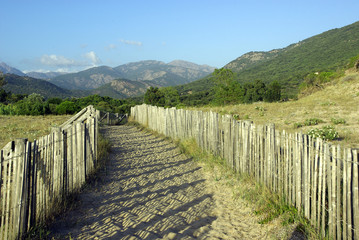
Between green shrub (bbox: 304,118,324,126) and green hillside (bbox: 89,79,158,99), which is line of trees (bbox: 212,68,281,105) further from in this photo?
green hillside (bbox: 89,79,158,99)

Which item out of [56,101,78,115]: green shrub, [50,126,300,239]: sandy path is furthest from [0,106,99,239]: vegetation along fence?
[56,101,78,115]: green shrub

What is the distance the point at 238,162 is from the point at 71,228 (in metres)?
3.94

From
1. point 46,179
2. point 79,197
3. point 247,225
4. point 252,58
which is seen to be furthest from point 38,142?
point 252,58

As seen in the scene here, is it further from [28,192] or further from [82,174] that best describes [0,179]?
[82,174]

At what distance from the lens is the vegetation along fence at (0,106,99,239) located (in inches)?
123

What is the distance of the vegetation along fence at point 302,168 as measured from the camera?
3078 mm

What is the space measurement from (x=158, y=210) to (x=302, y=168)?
2.47m

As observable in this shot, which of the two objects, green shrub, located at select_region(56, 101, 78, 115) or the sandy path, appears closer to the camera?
the sandy path

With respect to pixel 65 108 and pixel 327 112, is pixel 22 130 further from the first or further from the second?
pixel 327 112

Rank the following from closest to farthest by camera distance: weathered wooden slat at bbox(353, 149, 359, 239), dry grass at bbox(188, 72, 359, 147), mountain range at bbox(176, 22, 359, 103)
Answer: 1. weathered wooden slat at bbox(353, 149, 359, 239)
2. dry grass at bbox(188, 72, 359, 147)
3. mountain range at bbox(176, 22, 359, 103)

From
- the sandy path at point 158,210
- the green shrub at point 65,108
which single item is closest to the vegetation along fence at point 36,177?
the sandy path at point 158,210

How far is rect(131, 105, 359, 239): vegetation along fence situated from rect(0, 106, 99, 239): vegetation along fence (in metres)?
3.57

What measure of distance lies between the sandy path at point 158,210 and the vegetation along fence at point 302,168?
2.16 feet

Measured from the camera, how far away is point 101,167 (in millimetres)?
7324
